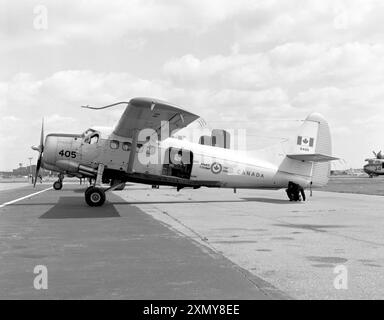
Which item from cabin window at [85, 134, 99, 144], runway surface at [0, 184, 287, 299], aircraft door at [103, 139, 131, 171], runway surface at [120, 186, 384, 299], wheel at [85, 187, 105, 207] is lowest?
runway surface at [0, 184, 287, 299]

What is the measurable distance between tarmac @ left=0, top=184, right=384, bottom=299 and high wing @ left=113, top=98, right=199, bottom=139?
3.60 m

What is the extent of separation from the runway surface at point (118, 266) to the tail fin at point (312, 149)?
11944 mm

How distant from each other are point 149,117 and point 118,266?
405 inches

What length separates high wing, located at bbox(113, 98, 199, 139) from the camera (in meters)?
14.1

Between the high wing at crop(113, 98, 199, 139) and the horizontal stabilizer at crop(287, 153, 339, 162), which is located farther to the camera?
the horizontal stabilizer at crop(287, 153, 339, 162)

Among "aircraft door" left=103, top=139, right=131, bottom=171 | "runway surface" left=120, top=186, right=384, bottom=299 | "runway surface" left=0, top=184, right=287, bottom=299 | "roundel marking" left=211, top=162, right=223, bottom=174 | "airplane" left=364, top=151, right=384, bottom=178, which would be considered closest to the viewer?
"runway surface" left=0, top=184, right=287, bottom=299

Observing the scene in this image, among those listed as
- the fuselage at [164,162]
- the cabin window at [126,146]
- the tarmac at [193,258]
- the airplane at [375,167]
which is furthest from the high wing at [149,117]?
the airplane at [375,167]

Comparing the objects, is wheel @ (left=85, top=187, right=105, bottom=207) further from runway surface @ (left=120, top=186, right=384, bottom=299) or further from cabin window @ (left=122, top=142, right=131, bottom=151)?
runway surface @ (left=120, top=186, right=384, bottom=299)

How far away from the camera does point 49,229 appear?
10.9 metres

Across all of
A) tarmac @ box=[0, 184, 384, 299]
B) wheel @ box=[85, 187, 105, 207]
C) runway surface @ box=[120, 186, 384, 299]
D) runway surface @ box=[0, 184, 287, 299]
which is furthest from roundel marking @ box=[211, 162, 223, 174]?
runway surface @ box=[0, 184, 287, 299]

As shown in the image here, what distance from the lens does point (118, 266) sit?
21.6 feet

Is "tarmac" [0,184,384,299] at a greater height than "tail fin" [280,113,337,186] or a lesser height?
lesser

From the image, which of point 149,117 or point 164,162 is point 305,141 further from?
point 149,117
